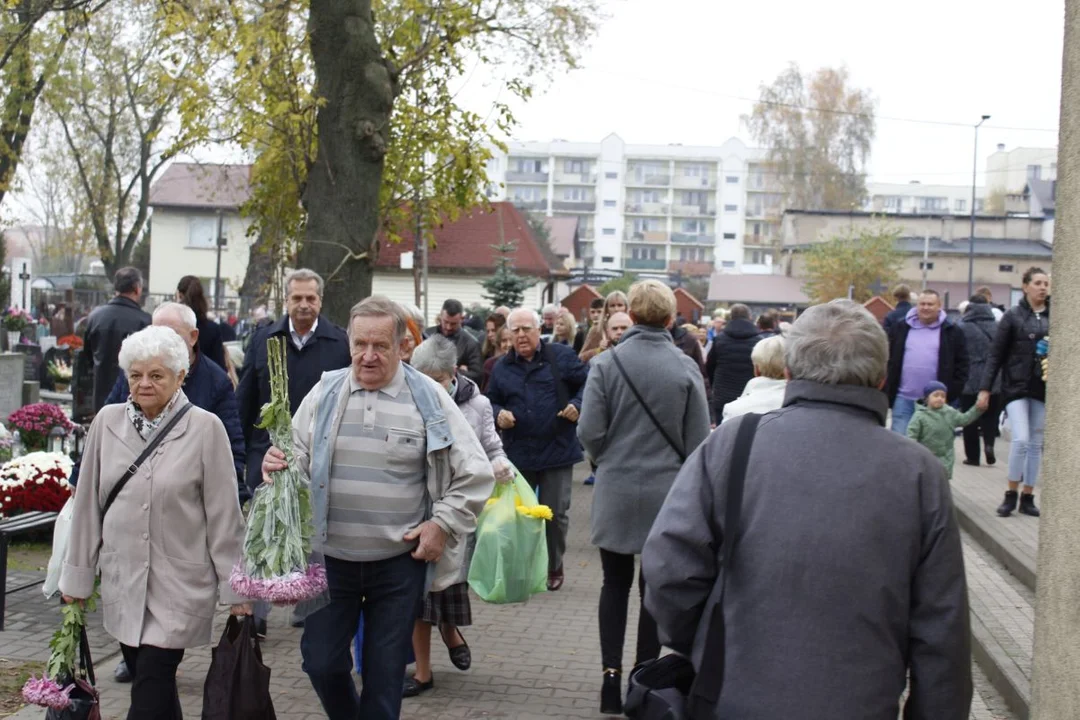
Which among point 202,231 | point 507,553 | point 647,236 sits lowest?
point 507,553

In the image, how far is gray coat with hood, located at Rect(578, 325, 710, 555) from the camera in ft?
20.6

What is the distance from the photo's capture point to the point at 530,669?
7.17 meters

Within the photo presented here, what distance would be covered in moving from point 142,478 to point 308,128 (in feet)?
23.7

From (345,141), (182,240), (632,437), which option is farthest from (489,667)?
(182,240)

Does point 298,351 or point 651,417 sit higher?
point 298,351

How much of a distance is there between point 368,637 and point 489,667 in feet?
7.84

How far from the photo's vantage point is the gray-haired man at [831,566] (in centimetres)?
327

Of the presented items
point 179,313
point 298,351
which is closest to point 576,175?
point 298,351

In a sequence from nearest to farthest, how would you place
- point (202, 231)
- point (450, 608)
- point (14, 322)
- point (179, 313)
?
point (179, 313)
point (450, 608)
point (14, 322)
point (202, 231)

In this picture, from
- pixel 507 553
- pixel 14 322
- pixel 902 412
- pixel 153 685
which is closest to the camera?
pixel 153 685

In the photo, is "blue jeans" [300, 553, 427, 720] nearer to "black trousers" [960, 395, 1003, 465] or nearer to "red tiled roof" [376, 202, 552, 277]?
"black trousers" [960, 395, 1003, 465]

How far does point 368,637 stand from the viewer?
4.95 meters

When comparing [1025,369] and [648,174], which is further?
[648,174]

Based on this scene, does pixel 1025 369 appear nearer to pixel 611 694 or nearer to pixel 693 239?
pixel 611 694
